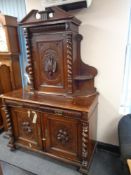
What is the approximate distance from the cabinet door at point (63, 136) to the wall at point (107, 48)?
1.76 feet

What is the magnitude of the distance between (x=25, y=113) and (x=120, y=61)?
1304 mm

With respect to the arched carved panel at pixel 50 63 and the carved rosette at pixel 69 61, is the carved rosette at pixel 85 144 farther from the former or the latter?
the arched carved panel at pixel 50 63

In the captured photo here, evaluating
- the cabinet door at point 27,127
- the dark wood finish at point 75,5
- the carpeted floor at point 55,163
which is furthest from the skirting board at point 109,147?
the dark wood finish at point 75,5

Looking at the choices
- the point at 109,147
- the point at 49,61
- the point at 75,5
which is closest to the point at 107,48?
the point at 75,5

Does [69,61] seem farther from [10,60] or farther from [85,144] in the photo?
[10,60]

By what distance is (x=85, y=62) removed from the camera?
6.15 ft

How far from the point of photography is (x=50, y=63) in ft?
5.83

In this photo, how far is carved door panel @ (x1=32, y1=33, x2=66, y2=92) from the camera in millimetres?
1706

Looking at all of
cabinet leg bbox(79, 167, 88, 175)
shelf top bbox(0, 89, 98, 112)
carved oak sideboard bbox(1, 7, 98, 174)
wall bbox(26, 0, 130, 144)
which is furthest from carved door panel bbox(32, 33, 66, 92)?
cabinet leg bbox(79, 167, 88, 175)

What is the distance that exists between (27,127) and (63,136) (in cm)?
51

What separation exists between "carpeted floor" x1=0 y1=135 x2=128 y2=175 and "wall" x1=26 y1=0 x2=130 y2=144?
0.78 feet

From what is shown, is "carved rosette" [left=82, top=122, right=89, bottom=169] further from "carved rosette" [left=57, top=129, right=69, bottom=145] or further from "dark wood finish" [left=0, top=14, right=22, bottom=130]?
"dark wood finish" [left=0, top=14, right=22, bottom=130]

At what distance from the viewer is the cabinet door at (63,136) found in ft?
5.24

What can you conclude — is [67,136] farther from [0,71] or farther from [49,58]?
[0,71]
